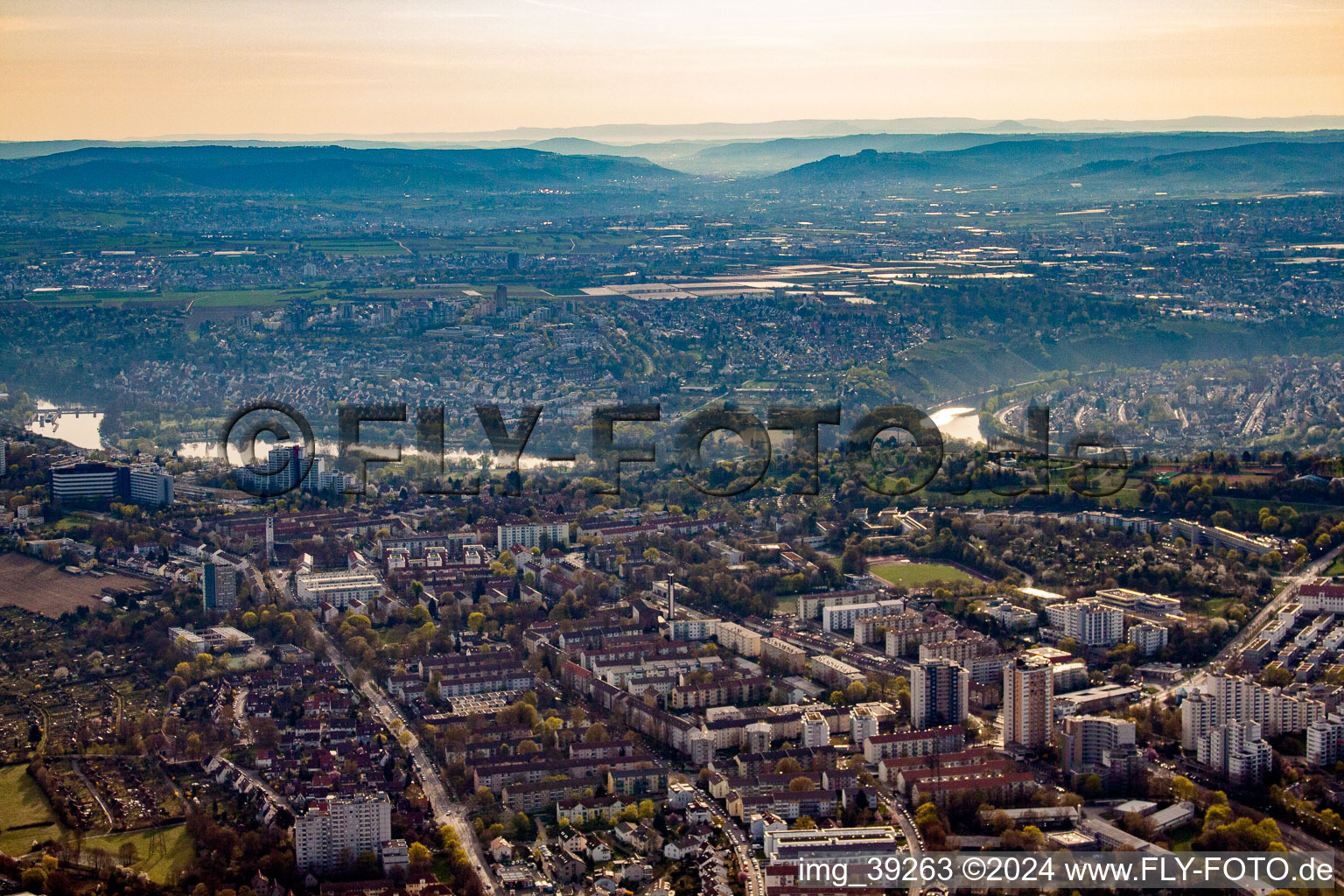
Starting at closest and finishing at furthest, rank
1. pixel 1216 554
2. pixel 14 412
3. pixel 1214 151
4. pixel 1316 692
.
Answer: pixel 1316 692
pixel 1216 554
pixel 14 412
pixel 1214 151

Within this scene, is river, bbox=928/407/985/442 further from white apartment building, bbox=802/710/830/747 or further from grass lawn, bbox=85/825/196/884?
grass lawn, bbox=85/825/196/884

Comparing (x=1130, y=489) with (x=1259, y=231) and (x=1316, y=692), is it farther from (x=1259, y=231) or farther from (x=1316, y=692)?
(x=1259, y=231)

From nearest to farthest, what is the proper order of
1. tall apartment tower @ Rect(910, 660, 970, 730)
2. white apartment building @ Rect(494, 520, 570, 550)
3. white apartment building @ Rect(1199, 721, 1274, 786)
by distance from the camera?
white apartment building @ Rect(1199, 721, 1274, 786), tall apartment tower @ Rect(910, 660, 970, 730), white apartment building @ Rect(494, 520, 570, 550)

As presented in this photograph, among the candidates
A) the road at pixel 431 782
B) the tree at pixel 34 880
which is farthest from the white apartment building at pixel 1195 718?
the tree at pixel 34 880

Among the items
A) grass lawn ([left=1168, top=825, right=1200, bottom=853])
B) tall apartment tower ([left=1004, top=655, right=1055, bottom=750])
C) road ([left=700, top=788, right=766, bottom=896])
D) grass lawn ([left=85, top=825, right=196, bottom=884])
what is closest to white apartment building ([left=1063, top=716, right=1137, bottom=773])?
tall apartment tower ([left=1004, top=655, right=1055, bottom=750])

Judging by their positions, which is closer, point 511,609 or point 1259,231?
point 511,609

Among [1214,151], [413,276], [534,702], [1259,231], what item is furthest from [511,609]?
[1214,151]
